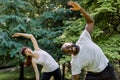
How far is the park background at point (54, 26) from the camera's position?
312 inches

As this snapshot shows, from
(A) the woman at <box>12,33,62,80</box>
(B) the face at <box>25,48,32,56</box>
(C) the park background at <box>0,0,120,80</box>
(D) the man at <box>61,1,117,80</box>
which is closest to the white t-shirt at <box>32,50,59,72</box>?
(A) the woman at <box>12,33,62,80</box>

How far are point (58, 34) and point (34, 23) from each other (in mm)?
852

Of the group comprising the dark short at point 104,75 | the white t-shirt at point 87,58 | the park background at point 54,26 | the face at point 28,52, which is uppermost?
the white t-shirt at point 87,58

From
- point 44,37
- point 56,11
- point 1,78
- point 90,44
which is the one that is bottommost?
point 1,78

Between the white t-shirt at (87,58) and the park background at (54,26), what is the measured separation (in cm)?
405

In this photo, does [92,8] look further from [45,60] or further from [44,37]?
[45,60]

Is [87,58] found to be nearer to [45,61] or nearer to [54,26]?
[45,61]

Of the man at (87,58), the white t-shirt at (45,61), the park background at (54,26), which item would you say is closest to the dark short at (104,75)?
the man at (87,58)

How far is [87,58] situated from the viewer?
3133 mm

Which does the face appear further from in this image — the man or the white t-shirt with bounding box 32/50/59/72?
the man

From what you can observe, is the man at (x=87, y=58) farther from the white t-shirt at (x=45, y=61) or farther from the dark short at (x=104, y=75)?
the white t-shirt at (x=45, y=61)

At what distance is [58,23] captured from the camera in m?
9.76

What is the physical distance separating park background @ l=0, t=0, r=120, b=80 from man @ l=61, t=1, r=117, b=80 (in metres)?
3.98

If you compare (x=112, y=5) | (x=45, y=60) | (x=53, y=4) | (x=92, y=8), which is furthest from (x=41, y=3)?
(x=45, y=60)
